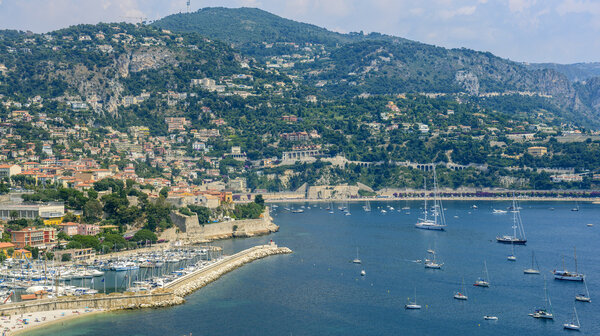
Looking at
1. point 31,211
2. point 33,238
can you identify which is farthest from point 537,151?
point 33,238

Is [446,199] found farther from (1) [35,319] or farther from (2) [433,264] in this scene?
(1) [35,319]

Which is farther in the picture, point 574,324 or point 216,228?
point 216,228

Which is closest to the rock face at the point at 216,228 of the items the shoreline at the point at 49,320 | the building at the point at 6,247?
the building at the point at 6,247

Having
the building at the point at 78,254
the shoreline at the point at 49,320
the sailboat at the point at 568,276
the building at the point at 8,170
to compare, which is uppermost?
the building at the point at 8,170

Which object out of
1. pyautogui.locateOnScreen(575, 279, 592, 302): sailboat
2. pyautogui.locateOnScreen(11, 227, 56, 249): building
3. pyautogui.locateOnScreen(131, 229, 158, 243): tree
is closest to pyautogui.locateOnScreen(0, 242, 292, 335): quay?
pyautogui.locateOnScreen(131, 229, 158, 243): tree

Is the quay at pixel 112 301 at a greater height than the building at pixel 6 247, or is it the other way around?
the building at pixel 6 247

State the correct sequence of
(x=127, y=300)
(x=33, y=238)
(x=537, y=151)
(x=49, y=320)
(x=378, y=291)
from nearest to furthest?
(x=49, y=320) → (x=127, y=300) → (x=378, y=291) → (x=33, y=238) → (x=537, y=151)

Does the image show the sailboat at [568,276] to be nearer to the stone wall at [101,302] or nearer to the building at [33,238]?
the stone wall at [101,302]

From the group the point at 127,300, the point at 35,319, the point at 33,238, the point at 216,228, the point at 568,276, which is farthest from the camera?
the point at 216,228
